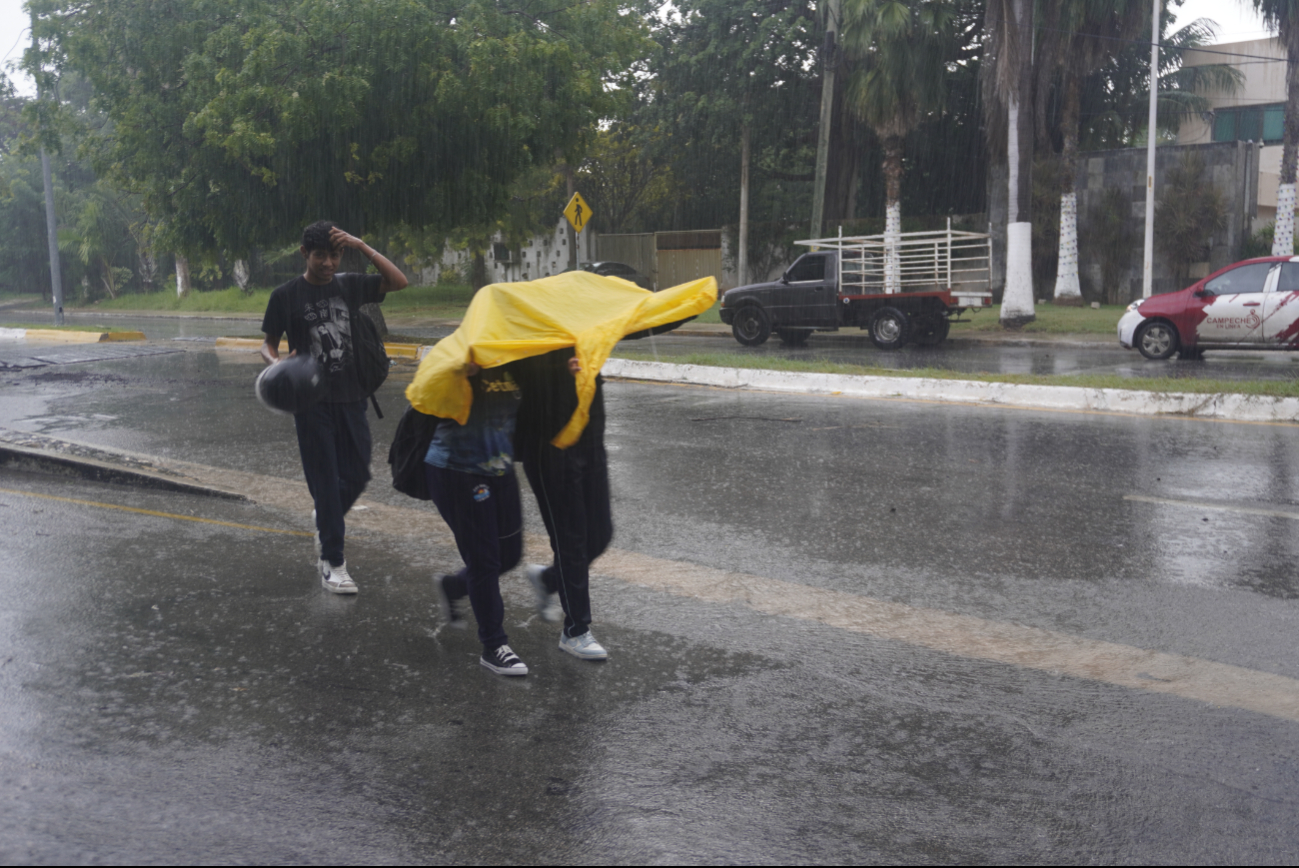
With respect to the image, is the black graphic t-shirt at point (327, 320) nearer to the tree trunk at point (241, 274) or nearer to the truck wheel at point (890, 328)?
the truck wheel at point (890, 328)

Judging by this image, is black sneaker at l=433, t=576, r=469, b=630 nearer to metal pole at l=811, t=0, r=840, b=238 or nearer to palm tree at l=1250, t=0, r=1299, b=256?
palm tree at l=1250, t=0, r=1299, b=256

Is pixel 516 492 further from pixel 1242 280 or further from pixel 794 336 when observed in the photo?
pixel 794 336

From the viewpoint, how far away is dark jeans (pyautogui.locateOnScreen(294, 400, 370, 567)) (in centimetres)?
546

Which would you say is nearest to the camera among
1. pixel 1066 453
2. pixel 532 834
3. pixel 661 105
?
pixel 532 834

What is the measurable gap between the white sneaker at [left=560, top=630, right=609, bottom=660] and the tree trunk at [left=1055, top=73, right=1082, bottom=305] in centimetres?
2535

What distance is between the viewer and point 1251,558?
611cm

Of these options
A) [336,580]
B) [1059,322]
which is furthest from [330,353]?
[1059,322]

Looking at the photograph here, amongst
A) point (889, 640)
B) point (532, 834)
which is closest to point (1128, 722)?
point (889, 640)

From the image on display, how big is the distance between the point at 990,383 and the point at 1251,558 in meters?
6.50

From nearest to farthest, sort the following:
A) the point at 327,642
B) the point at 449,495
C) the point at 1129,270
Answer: the point at 449,495
the point at 327,642
the point at 1129,270

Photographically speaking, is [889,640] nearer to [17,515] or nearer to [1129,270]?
[17,515]

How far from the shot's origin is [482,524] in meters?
4.43

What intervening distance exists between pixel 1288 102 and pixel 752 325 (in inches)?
534

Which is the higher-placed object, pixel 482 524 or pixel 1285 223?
pixel 1285 223
